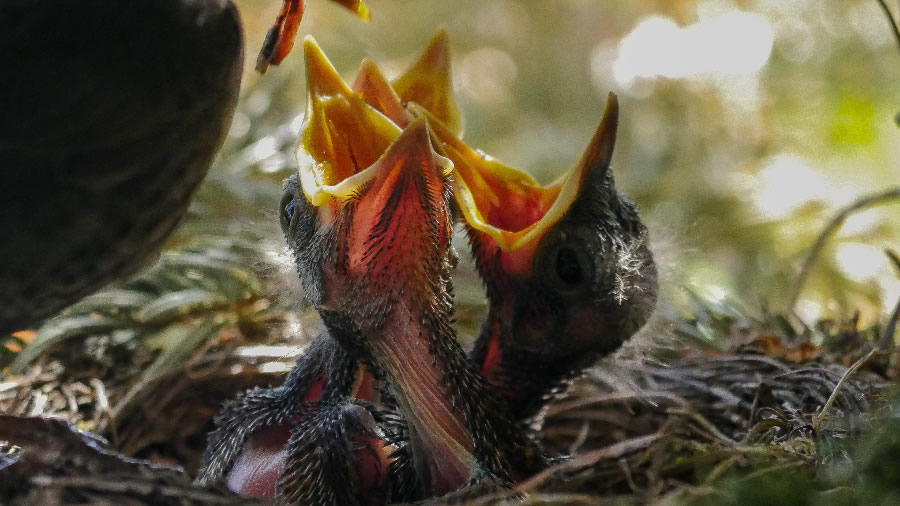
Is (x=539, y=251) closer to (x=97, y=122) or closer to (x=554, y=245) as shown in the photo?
(x=554, y=245)

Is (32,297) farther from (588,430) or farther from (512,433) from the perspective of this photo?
(588,430)

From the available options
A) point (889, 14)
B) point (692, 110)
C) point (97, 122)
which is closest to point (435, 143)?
point (97, 122)

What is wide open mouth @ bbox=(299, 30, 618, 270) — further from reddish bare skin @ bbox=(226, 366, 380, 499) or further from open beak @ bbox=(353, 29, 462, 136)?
reddish bare skin @ bbox=(226, 366, 380, 499)

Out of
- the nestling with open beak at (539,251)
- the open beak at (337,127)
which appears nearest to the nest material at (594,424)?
the nestling with open beak at (539,251)

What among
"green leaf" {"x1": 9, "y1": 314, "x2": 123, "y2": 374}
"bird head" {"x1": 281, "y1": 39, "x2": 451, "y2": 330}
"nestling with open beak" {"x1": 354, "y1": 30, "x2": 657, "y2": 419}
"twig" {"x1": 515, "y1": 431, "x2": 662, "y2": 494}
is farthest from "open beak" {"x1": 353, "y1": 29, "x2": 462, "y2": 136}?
"green leaf" {"x1": 9, "y1": 314, "x2": 123, "y2": 374}

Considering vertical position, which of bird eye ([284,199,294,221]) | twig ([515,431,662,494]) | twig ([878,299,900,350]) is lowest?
twig ([515,431,662,494])

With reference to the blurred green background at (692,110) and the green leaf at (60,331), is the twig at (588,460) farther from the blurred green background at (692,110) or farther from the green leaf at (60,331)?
the blurred green background at (692,110)
